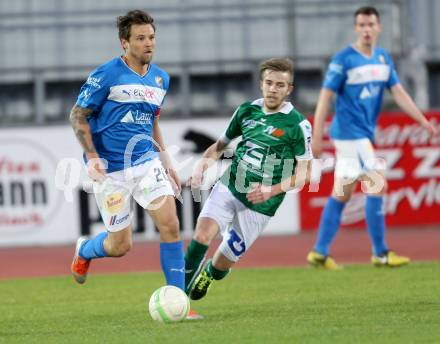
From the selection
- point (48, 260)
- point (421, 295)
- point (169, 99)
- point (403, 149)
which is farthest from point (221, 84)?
Result: point (421, 295)

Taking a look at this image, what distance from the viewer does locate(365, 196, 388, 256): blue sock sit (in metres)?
10.8

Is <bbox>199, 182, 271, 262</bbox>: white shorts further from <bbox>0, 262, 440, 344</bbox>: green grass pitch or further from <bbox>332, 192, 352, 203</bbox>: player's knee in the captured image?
<bbox>332, 192, 352, 203</bbox>: player's knee

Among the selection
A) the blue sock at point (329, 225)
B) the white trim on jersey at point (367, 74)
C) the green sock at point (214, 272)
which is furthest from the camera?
the blue sock at point (329, 225)

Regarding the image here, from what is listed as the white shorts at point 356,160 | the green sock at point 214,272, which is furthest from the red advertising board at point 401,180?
the green sock at point 214,272

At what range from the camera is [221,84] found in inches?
683

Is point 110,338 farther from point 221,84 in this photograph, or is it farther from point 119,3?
point 119,3

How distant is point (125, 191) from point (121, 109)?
0.59 meters

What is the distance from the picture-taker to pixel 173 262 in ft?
24.0

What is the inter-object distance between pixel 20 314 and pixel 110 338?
1875 mm

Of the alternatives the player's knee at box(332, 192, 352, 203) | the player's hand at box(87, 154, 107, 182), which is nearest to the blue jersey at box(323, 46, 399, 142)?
the player's knee at box(332, 192, 352, 203)

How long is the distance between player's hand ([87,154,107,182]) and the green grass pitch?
98 centimetres

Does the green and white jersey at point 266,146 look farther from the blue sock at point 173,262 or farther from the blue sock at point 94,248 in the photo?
the blue sock at point 94,248

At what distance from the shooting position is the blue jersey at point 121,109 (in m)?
7.55

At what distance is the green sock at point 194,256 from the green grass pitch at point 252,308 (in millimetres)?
345
